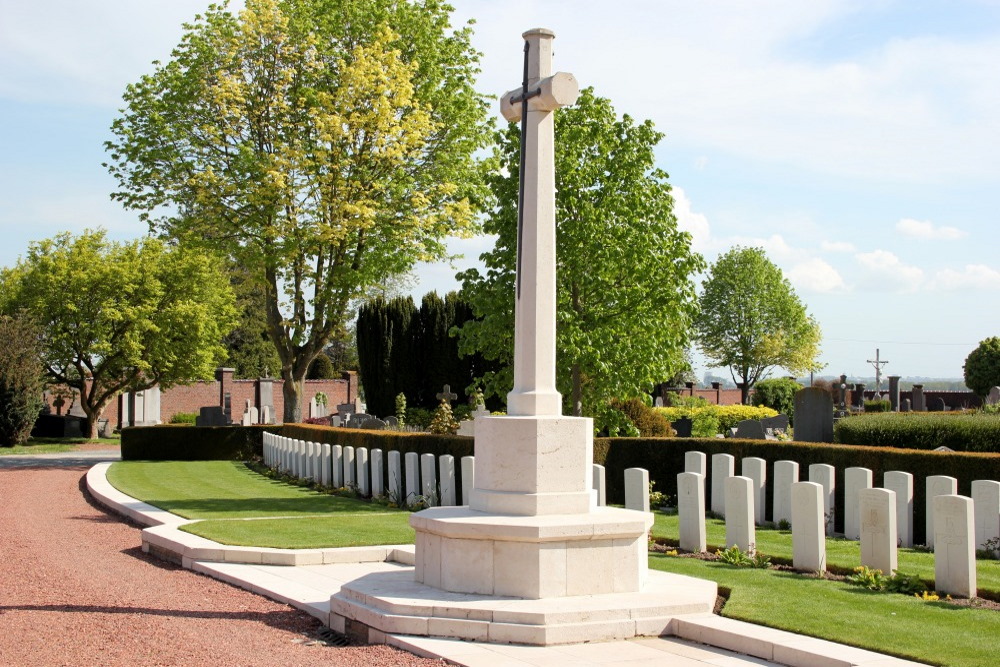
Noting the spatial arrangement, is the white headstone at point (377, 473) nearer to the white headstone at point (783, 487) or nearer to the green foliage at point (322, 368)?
the white headstone at point (783, 487)

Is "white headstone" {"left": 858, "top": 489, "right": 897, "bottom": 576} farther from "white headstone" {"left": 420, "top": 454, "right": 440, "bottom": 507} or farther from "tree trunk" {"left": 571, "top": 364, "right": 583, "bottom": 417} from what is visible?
"tree trunk" {"left": 571, "top": 364, "right": 583, "bottom": 417}

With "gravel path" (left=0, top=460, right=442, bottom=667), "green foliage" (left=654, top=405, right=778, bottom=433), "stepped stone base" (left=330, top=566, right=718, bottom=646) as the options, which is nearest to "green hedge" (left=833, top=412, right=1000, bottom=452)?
"stepped stone base" (left=330, top=566, right=718, bottom=646)

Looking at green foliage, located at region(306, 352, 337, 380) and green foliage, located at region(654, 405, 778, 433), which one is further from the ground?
green foliage, located at region(306, 352, 337, 380)

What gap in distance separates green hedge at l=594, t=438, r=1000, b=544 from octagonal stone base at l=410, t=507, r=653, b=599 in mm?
5912

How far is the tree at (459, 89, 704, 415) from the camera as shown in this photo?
17406mm

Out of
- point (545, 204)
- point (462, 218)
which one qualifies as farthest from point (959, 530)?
point (462, 218)

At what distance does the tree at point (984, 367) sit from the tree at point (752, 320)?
13.2 m

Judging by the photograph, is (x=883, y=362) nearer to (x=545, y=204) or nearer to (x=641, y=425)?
(x=641, y=425)

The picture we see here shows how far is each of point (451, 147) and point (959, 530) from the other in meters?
21.4

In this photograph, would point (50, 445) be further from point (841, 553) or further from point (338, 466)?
point (841, 553)

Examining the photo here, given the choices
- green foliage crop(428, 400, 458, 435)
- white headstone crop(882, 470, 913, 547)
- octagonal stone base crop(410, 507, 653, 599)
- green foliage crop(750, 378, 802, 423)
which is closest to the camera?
octagonal stone base crop(410, 507, 653, 599)

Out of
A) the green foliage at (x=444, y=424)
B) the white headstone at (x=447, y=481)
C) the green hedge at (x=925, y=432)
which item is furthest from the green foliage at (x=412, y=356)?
the white headstone at (x=447, y=481)

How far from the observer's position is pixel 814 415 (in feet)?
54.3

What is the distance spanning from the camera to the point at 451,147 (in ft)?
91.7
